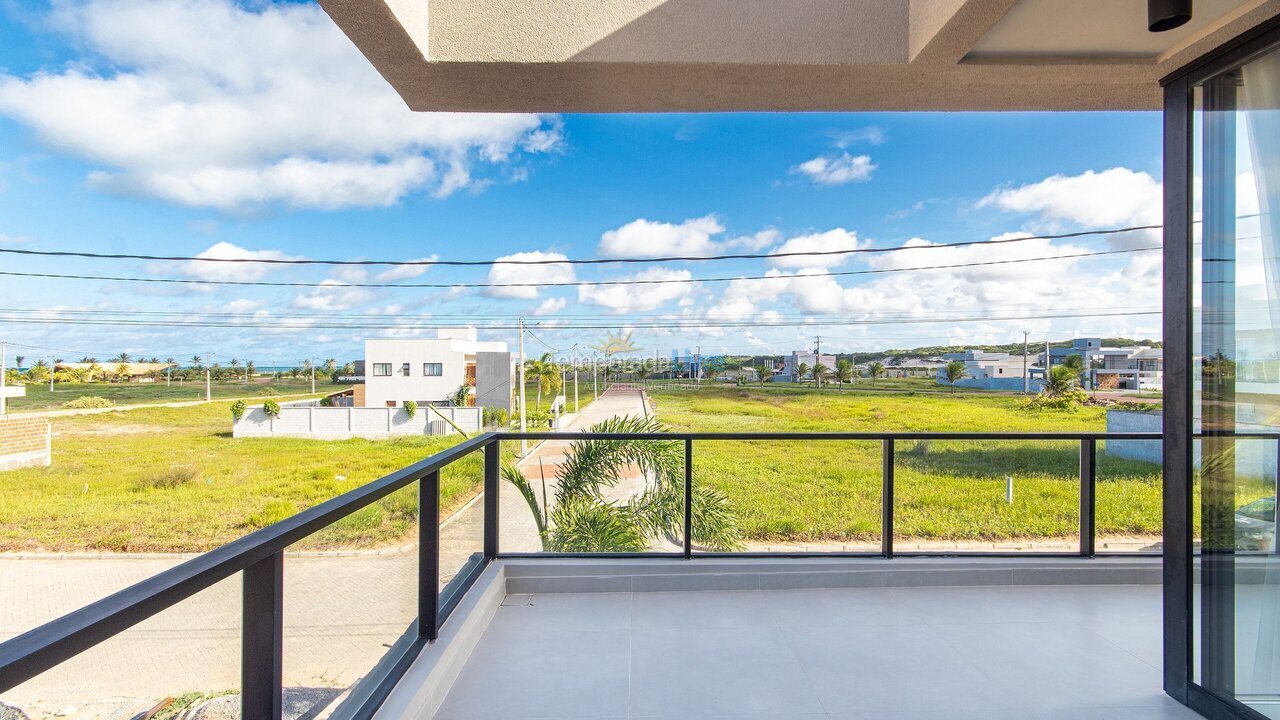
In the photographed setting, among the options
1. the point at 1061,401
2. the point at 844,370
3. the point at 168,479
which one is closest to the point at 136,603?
the point at 1061,401

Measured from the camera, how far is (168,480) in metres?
36.7

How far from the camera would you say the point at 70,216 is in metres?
52.2

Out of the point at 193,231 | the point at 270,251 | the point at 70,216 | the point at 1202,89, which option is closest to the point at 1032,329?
the point at 1202,89

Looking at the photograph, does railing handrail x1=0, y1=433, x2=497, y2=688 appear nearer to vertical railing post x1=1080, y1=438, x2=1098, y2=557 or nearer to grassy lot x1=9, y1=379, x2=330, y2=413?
vertical railing post x1=1080, y1=438, x2=1098, y2=557

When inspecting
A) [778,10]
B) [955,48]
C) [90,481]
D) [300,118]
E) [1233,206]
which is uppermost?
[300,118]

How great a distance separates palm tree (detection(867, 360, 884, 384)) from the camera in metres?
28.1

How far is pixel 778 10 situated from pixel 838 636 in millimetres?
2555

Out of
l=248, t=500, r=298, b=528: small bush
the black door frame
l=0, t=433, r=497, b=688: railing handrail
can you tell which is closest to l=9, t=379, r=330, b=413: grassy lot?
l=248, t=500, r=298, b=528: small bush

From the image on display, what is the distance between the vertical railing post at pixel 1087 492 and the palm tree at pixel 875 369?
25.9 m

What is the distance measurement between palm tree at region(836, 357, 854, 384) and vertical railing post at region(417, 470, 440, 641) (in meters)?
27.9

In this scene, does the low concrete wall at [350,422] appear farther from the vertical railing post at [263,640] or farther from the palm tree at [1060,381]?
the vertical railing post at [263,640]

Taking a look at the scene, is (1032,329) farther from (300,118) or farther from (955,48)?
(300,118)

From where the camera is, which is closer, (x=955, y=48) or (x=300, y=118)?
(x=955, y=48)

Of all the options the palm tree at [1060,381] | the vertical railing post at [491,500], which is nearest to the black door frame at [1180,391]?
the vertical railing post at [491,500]
